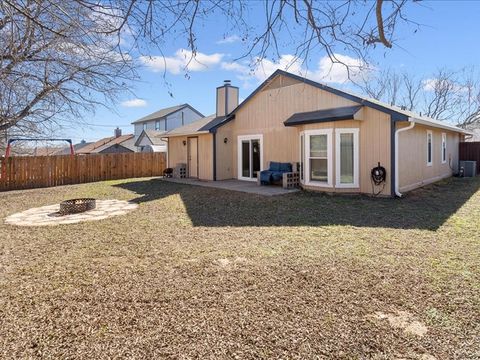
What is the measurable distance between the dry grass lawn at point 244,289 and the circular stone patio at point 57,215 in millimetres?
647

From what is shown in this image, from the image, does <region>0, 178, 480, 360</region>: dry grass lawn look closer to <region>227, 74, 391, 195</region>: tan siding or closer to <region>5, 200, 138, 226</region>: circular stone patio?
<region>5, 200, 138, 226</region>: circular stone patio

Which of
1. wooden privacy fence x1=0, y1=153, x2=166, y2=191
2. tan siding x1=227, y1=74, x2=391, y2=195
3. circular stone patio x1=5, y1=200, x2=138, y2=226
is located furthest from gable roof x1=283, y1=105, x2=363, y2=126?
wooden privacy fence x1=0, y1=153, x2=166, y2=191

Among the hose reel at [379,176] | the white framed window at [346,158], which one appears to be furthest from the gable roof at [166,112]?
the hose reel at [379,176]

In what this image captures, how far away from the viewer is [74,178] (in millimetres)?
16359

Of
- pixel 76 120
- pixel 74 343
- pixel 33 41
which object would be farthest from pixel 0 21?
pixel 74 343

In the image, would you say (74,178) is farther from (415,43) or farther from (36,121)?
(415,43)

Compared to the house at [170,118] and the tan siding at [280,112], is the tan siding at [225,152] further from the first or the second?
the house at [170,118]

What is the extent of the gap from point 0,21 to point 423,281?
20.4 feet

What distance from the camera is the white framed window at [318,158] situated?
10.6 m

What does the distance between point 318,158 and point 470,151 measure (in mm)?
14389

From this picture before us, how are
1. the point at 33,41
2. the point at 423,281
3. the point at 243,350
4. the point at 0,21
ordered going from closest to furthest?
the point at 243,350, the point at 423,281, the point at 0,21, the point at 33,41

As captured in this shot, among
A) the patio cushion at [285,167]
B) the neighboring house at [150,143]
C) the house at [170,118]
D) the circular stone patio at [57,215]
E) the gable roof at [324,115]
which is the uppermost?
the house at [170,118]

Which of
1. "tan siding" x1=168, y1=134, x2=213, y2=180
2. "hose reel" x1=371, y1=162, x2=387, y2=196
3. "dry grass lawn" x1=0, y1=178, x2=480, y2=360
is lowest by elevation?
"dry grass lawn" x1=0, y1=178, x2=480, y2=360

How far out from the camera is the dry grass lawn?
2721 mm
